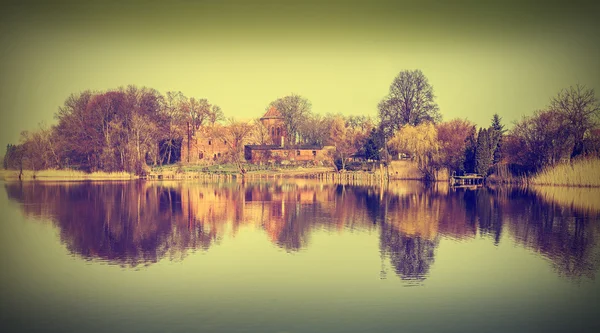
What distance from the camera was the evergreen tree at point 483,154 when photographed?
184ft

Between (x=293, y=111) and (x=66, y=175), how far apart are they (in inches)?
1758

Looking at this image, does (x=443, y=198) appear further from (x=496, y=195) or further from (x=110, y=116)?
(x=110, y=116)

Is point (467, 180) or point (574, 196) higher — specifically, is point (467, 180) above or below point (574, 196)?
above

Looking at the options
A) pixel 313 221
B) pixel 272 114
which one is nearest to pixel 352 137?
pixel 272 114

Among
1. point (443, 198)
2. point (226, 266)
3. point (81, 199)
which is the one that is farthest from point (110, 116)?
point (226, 266)

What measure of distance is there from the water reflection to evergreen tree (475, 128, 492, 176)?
11.6 meters

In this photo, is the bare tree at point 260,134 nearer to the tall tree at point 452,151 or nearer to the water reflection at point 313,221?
the tall tree at point 452,151

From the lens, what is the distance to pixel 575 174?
46312mm

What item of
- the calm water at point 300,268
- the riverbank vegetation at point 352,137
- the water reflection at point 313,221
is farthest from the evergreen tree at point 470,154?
the calm water at point 300,268

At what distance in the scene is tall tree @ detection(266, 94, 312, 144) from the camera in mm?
102625

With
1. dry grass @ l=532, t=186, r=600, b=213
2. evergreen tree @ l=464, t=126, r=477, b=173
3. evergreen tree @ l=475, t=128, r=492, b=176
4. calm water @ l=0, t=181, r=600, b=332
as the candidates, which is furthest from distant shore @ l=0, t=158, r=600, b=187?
calm water @ l=0, t=181, r=600, b=332

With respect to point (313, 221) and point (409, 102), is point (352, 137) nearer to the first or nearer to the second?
point (409, 102)

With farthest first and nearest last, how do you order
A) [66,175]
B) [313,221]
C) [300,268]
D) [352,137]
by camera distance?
1. [352,137]
2. [66,175]
3. [313,221]
4. [300,268]

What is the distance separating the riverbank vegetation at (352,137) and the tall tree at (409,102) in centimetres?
13
